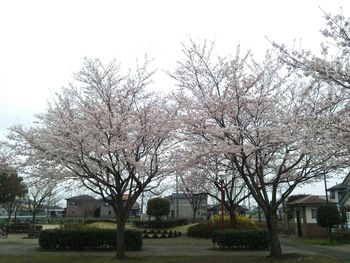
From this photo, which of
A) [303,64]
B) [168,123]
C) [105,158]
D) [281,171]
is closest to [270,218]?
[281,171]

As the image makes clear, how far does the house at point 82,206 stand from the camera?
67.8 meters

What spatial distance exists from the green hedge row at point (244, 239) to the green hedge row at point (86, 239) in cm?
414

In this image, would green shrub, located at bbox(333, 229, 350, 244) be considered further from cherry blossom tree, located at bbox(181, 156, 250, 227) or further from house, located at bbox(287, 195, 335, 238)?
cherry blossom tree, located at bbox(181, 156, 250, 227)

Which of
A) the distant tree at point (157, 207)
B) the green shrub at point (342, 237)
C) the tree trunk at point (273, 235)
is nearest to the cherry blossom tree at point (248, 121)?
the tree trunk at point (273, 235)

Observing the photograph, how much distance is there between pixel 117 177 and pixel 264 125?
5.84 meters

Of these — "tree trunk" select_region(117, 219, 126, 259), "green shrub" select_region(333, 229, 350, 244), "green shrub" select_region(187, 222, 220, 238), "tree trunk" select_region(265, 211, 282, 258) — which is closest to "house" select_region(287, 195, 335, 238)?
"green shrub" select_region(333, 229, 350, 244)

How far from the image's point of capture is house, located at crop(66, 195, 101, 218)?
67750 millimetres

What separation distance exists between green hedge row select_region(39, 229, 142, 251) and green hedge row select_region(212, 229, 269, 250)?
4.14 metres

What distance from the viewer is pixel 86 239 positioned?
18703 millimetres

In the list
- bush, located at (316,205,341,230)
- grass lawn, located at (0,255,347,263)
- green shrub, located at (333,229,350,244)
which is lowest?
grass lawn, located at (0,255,347,263)

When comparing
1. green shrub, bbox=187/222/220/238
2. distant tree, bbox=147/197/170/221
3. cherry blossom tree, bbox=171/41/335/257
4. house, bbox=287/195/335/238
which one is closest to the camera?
cherry blossom tree, bbox=171/41/335/257

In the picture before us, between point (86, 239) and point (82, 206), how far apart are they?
181 ft

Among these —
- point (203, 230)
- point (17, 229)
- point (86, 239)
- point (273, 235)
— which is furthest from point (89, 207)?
point (273, 235)

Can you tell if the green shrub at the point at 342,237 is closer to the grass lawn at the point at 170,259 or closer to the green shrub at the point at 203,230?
the green shrub at the point at 203,230
